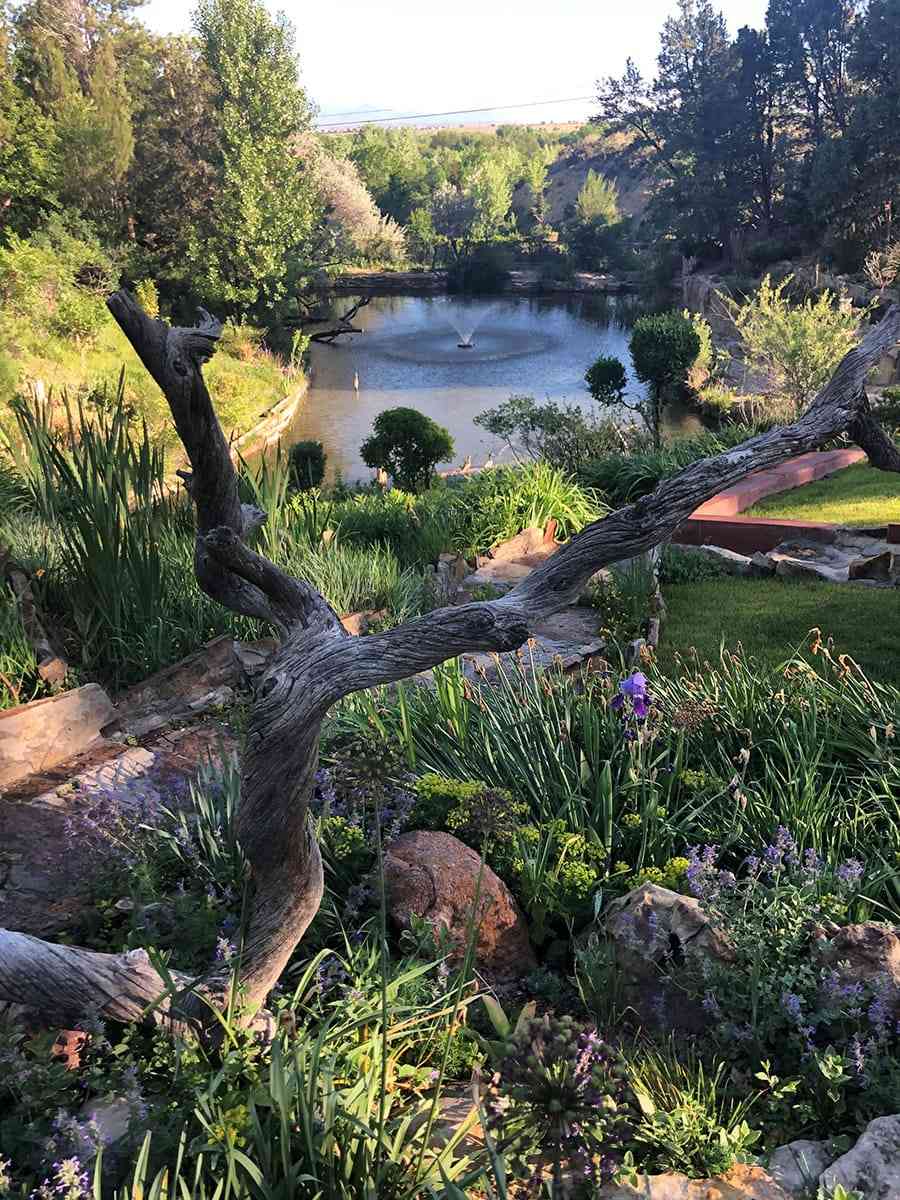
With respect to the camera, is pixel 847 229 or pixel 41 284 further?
pixel 847 229

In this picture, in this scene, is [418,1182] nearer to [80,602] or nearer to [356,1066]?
[356,1066]

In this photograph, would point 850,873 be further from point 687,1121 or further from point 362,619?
point 362,619

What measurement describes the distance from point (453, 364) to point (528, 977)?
1069 inches

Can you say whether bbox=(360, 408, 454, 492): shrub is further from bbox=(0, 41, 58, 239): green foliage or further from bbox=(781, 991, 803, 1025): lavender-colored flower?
bbox=(0, 41, 58, 239): green foliage

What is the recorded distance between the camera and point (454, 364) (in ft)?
92.7

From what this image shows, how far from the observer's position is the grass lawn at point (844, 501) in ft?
26.7

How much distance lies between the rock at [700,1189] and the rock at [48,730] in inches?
111

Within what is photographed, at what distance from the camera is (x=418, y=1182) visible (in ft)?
5.27

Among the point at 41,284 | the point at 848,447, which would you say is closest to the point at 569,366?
the point at 41,284

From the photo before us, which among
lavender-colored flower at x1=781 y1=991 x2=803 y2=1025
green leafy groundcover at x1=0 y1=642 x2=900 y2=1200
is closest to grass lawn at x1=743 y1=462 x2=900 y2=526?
green leafy groundcover at x1=0 y1=642 x2=900 y2=1200

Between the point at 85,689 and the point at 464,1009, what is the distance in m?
2.45

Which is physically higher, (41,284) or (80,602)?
(41,284)

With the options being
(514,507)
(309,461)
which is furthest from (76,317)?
(514,507)

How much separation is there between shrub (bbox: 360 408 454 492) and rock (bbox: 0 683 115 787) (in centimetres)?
873
